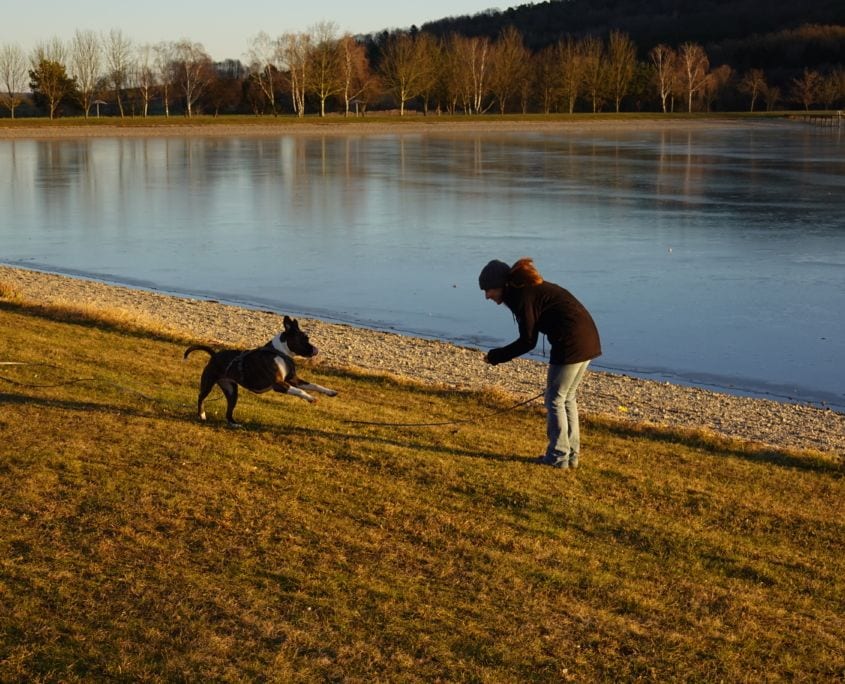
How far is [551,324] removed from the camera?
7.21m

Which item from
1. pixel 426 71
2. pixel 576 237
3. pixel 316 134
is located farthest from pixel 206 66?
pixel 576 237

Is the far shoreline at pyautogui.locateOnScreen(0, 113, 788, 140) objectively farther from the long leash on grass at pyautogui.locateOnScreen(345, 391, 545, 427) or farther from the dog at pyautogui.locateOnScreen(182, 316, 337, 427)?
the dog at pyautogui.locateOnScreen(182, 316, 337, 427)

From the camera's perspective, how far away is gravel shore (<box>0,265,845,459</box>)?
36.7 ft

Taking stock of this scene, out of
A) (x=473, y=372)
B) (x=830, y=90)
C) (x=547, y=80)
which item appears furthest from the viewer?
(x=830, y=90)

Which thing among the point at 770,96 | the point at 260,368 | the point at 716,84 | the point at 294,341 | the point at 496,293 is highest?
the point at 716,84

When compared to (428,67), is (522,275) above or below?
below

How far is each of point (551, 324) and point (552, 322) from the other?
16 millimetres

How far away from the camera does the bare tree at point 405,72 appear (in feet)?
365

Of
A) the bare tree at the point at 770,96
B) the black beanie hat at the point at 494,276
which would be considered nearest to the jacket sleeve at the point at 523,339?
the black beanie hat at the point at 494,276

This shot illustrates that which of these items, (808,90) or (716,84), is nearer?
(808,90)

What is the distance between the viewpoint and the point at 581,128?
97.9 m

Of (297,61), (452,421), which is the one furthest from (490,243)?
(297,61)

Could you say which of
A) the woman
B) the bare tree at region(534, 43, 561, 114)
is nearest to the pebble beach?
the woman

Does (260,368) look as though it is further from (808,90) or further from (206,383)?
(808,90)
